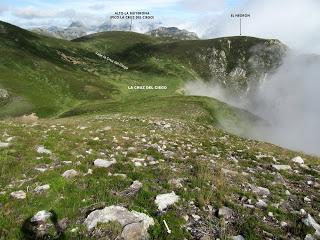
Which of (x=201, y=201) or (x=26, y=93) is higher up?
(x=201, y=201)

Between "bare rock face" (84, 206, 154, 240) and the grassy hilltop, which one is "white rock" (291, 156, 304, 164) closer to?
the grassy hilltop

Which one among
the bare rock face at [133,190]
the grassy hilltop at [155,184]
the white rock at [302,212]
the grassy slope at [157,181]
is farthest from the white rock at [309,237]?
the bare rock face at [133,190]

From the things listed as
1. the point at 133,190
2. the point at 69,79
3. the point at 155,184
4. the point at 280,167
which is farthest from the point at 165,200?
the point at 69,79

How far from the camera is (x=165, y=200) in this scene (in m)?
13.4

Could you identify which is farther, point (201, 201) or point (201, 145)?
point (201, 145)

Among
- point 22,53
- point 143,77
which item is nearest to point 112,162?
point 22,53

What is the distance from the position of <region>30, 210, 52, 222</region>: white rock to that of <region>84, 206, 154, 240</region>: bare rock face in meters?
1.20

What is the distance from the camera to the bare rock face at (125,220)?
11302 millimetres

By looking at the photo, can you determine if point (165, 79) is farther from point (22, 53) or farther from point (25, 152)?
point (25, 152)

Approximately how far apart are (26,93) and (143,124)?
2723 inches

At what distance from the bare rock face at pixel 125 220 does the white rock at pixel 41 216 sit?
1204 millimetres

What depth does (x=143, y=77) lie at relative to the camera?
16062 cm

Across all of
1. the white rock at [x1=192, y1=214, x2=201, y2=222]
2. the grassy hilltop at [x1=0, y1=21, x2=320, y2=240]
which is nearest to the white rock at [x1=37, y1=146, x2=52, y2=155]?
the grassy hilltop at [x1=0, y1=21, x2=320, y2=240]

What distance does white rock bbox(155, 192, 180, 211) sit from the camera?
13042 millimetres
